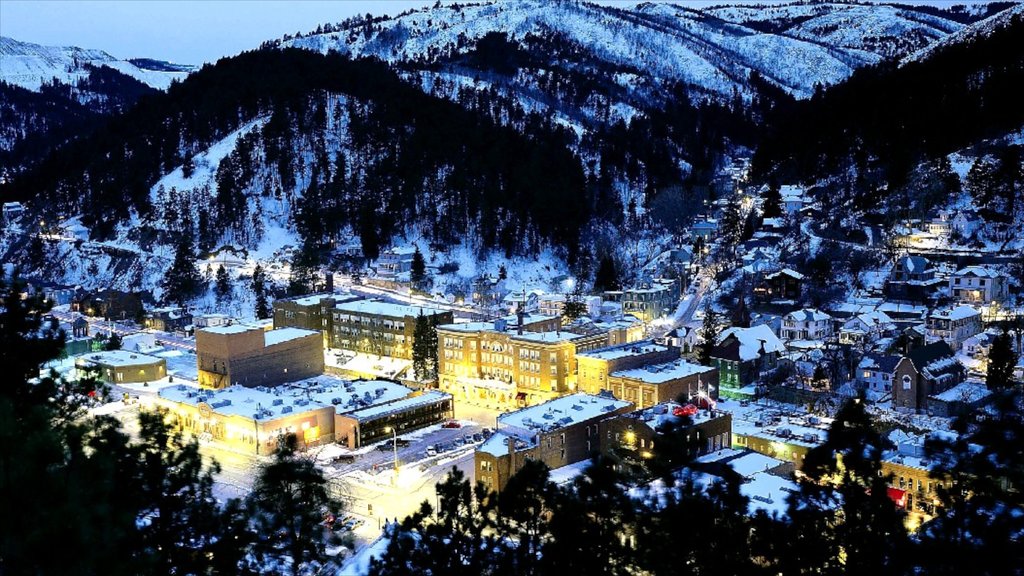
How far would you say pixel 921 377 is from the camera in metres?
27.8

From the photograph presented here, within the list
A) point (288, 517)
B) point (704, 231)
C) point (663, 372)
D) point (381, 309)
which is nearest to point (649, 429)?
point (663, 372)

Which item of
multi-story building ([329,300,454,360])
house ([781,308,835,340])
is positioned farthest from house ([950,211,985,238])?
multi-story building ([329,300,454,360])

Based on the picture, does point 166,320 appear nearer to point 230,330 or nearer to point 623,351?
point 230,330

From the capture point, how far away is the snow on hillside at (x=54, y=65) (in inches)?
6220

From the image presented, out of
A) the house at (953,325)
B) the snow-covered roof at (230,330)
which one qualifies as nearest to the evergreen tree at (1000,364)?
the house at (953,325)

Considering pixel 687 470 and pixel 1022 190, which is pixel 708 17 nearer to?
pixel 1022 190

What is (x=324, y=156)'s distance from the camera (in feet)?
228

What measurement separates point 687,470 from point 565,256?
4807 centimetres

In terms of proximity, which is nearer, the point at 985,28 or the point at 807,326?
the point at 807,326

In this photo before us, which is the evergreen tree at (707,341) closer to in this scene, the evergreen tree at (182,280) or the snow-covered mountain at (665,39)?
the evergreen tree at (182,280)

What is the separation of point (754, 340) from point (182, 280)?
34264 millimetres

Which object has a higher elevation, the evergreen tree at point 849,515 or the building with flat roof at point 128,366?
the evergreen tree at point 849,515

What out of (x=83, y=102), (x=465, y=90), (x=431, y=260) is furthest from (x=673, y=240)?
(x=83, y=102)

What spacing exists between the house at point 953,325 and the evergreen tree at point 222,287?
3655 centimetres
